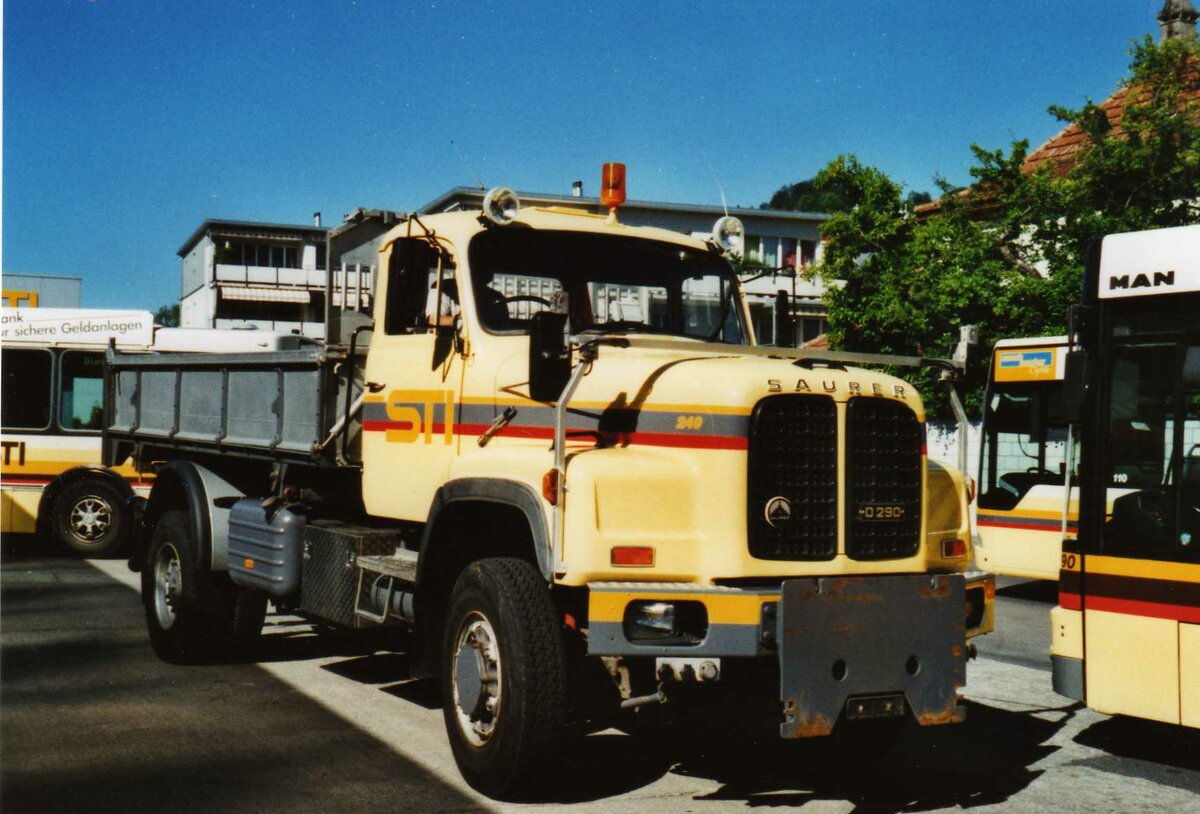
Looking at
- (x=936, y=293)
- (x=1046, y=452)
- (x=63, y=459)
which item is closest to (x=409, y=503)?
(x=1046, y=452)

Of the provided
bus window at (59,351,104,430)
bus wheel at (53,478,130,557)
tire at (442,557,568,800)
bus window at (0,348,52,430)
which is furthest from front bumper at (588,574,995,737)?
bus window at (0,348,52,430)

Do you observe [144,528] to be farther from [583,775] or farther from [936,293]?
[936,293]

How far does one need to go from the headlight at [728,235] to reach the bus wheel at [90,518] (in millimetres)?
11338

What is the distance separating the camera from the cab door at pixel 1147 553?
6.65 m

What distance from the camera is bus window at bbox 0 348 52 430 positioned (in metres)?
17.0

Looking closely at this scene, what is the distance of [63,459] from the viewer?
16.9 metres

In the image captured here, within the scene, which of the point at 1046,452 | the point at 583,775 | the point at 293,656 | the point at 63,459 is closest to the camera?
the point at 583,775

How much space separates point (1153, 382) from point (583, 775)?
366cm

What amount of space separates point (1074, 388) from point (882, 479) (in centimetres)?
172

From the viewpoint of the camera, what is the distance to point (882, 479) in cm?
607

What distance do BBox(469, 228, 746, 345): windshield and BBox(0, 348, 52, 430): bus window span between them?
11.9m

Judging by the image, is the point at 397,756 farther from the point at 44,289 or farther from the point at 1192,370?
the point at 44,289

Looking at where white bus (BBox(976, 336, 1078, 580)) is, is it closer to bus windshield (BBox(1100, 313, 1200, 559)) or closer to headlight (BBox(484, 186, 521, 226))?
bus windshield (BBox(1100, 313, 1200, 559))

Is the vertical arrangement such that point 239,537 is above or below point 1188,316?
below
